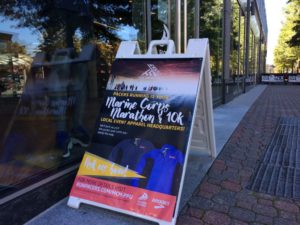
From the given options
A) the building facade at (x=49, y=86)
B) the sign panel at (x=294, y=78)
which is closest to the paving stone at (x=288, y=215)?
the building facade at (x=49, y=86)

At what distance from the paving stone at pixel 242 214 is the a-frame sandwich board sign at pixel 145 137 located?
63cm

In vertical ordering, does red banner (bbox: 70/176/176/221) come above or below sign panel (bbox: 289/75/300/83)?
below

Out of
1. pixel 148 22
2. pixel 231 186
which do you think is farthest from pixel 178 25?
pixel 231 186

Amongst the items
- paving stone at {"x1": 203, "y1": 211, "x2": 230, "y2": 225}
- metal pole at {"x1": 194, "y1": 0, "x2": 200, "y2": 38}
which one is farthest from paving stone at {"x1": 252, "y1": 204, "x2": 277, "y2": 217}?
metal pole at {"x1": 194, "y1": 0, "x2": 200, "y2": 38}

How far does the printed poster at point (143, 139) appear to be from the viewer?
225 cm

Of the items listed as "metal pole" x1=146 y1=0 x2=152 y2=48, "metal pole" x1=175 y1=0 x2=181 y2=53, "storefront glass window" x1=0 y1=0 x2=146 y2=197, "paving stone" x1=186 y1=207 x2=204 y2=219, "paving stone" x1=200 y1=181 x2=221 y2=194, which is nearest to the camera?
"paving stone" x1=186 y1=207 x2=204 y2=219

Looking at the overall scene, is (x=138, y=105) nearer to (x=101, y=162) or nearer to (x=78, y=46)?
(x=101, y=162)

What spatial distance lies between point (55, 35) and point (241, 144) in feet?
10.7

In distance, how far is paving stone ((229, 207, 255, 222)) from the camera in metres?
2.40

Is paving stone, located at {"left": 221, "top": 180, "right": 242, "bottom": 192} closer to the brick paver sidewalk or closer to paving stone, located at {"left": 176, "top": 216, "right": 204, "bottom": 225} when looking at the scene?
the brick paver sidewalk

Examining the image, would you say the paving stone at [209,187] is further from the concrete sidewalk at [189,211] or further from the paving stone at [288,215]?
the paving stone at [288,215]

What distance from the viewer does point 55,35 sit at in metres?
3.17

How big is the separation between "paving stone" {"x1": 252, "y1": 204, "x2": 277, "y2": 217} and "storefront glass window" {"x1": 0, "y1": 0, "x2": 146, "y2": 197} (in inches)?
72.1

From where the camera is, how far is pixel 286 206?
8.59 feet
